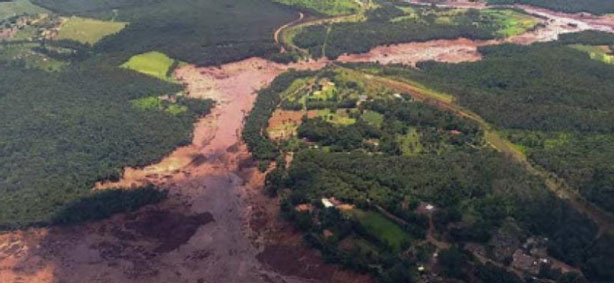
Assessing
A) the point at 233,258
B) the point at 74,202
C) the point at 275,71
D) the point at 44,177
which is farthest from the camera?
the point at 275,71

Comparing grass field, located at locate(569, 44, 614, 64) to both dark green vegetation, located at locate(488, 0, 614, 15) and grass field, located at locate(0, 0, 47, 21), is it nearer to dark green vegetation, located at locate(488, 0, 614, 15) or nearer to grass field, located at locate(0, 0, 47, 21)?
dark green vegetation, located at locate(488, 0, 614, 15)

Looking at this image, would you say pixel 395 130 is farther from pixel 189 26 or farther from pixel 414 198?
pixel 189 26

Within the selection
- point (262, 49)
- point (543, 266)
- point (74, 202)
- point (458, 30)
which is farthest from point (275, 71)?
point (543, 266)

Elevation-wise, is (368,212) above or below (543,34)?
below

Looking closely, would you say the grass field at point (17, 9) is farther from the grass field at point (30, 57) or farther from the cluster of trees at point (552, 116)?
the cluster of trees at point (552, 116)

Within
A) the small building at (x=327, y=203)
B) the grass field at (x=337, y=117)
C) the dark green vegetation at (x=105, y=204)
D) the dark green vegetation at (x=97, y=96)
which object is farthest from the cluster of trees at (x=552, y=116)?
the dark green vegetation at (x=105, y=204)

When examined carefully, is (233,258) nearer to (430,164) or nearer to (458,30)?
(430,164)

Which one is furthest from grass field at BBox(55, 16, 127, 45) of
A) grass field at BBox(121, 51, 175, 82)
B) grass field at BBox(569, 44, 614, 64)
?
grass field at BBox(569, 44, 614, 64)
